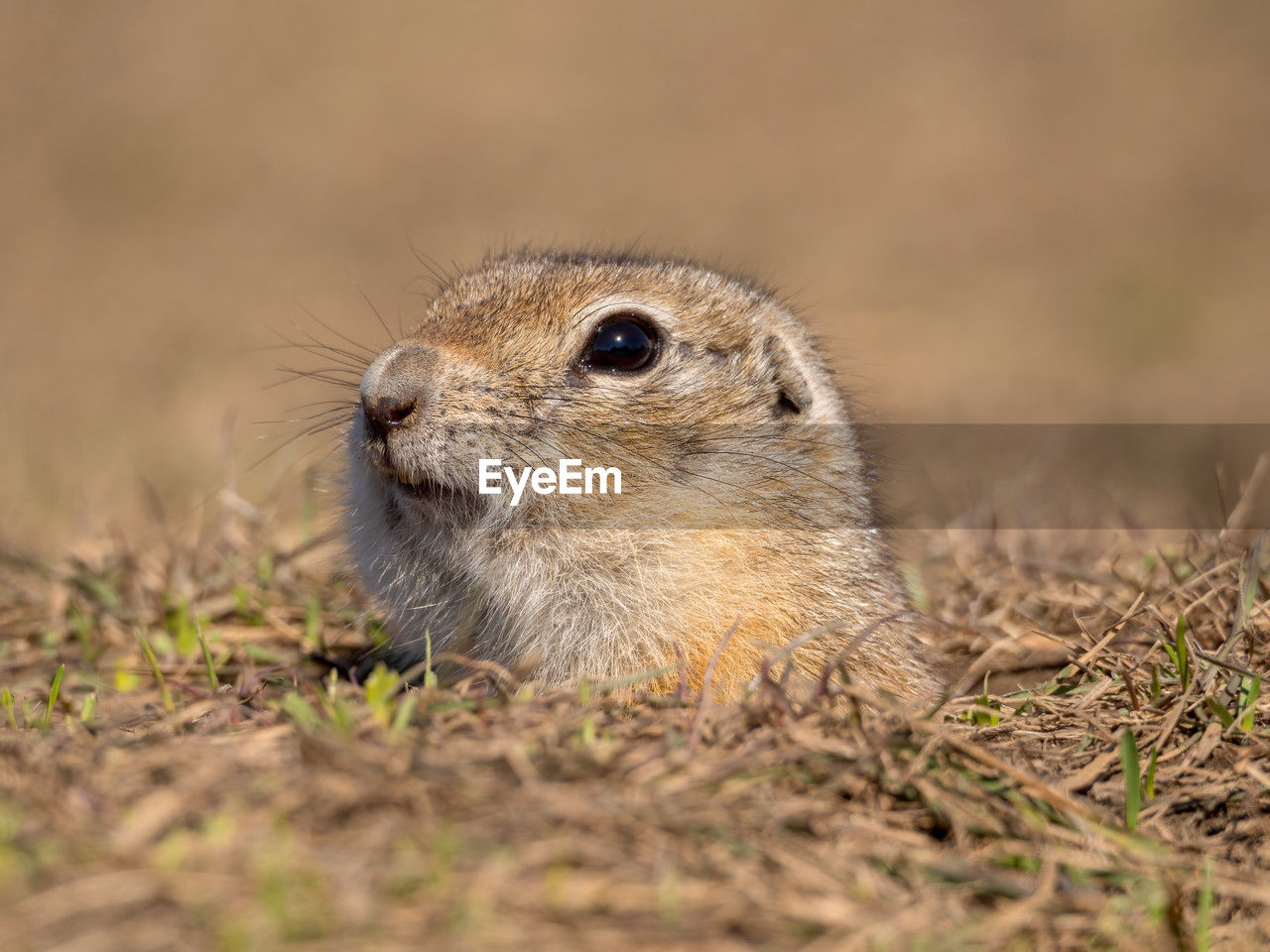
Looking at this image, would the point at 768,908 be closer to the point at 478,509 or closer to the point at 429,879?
the point at 429,879

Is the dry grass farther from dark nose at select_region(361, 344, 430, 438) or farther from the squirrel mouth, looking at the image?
dark nose at select_region(361, 344, 430, 438)

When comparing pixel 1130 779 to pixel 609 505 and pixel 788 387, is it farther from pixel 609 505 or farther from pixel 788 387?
pixel 788 387

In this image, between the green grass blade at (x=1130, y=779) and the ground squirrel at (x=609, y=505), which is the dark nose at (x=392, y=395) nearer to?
the ground squirrel at (x=609, y=505)

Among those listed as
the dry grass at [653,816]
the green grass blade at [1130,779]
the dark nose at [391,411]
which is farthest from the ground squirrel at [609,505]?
the green grass blade at [1130,779]

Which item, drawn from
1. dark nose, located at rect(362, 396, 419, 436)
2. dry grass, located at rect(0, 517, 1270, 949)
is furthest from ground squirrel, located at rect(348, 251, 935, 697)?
dry grass, located at rect(0, 517, 1270, 949)

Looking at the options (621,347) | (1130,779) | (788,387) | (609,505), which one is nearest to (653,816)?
(1130,779)
